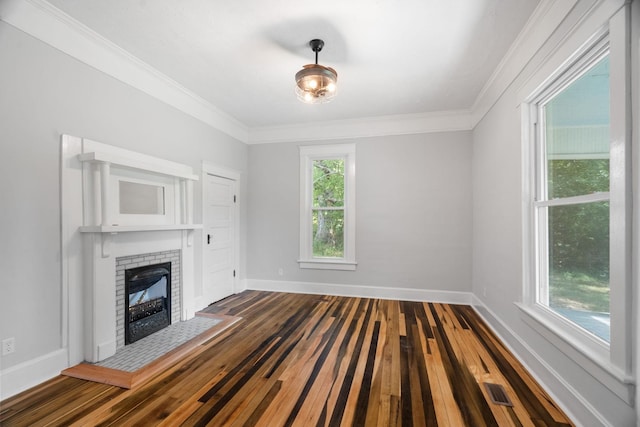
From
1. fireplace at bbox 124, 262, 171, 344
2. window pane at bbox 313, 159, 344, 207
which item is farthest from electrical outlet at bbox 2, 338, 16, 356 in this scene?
window pane at bbox 313, 159, 344, 207

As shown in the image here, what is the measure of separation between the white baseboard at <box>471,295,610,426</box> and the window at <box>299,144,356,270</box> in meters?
2.29

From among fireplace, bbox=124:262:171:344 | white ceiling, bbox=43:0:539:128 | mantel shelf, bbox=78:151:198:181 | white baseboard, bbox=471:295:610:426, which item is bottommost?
white baseboard, bbox=471:295:610:426

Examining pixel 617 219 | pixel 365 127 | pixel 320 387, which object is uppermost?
pixel 365 127

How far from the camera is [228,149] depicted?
4.29 m

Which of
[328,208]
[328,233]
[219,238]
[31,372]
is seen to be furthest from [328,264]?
[31,372]

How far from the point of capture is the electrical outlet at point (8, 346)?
184cm

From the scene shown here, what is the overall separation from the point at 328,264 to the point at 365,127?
7.61ft

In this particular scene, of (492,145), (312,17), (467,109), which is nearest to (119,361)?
(312,17)

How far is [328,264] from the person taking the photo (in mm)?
4453

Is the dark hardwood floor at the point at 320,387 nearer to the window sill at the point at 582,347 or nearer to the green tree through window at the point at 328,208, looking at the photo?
the window sill at the point at 582,347

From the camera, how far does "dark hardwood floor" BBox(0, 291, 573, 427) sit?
1.67 metres

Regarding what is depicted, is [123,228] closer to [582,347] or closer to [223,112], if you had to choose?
[223,112]

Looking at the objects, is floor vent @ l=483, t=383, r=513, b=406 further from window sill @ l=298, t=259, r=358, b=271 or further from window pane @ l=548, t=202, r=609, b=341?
window sill @ l=298, t=259, r=358, b=271

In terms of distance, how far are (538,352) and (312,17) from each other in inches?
124
